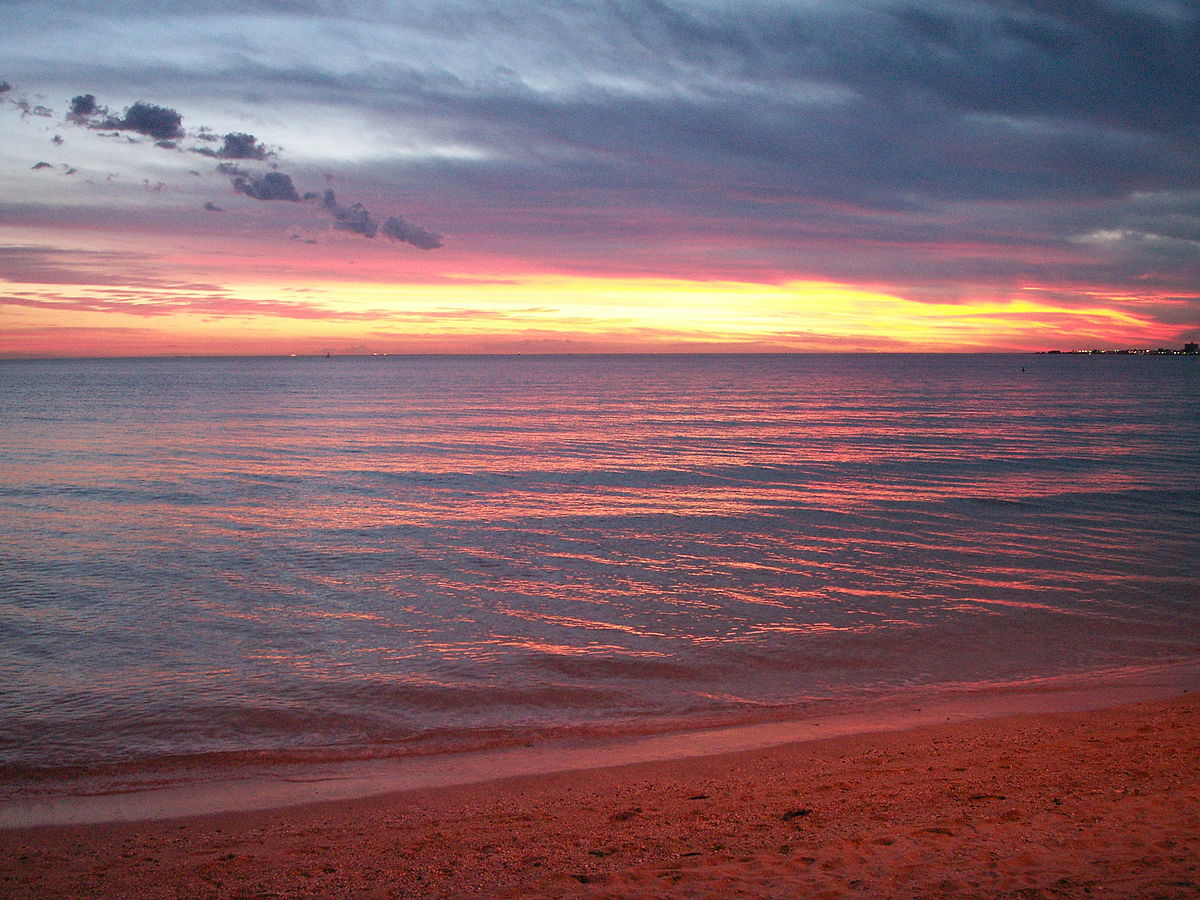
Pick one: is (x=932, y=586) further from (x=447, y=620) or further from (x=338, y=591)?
(x=338, y=591)

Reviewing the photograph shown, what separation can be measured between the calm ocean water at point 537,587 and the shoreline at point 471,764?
401 mm

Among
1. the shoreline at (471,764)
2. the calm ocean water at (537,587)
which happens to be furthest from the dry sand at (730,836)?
the calm ocean water at (537,587)

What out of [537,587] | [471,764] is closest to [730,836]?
[471,764]

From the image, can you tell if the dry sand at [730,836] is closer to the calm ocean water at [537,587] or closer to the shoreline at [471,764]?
the shoreline at [471,764]

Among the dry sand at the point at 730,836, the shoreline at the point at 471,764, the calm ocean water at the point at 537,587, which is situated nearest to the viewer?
the dry sand at the point at 730,836

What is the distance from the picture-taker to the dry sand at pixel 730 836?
19.5 ft

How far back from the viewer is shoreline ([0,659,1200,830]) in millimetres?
8062

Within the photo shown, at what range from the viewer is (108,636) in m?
13.3

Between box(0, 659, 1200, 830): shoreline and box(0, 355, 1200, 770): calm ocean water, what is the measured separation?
1.32 feet

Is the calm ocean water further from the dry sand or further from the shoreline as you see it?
the dry sand

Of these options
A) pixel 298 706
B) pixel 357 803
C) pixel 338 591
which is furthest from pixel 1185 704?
pixel 338 591

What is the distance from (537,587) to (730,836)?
9.90 meters

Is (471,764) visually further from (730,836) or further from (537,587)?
(537,587)

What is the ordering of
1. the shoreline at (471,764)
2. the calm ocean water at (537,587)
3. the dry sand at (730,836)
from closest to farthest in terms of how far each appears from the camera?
the dry sand at (730,836) → the shoreline at (471,764) → the calm ocean water at (537,587)
